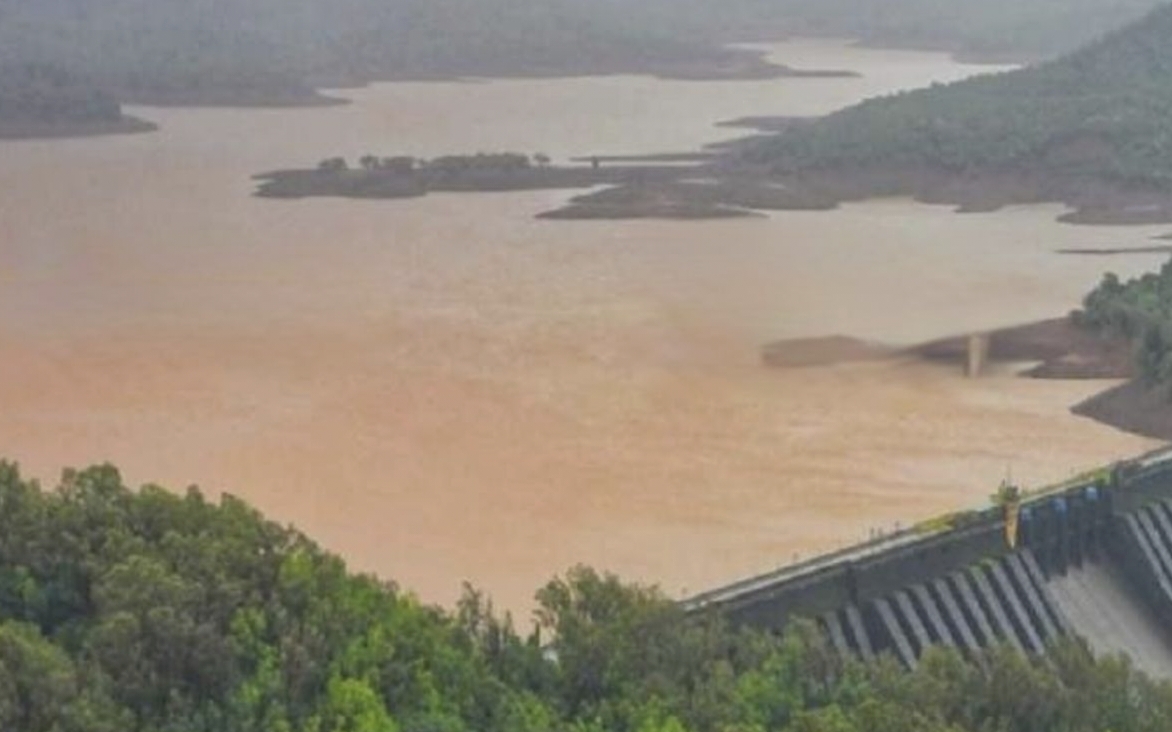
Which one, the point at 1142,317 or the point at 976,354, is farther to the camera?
the point at 976,354

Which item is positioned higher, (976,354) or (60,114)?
(60,114)

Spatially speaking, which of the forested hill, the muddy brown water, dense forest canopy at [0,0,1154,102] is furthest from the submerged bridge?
dense forest canopy at [0,0,1154,102]

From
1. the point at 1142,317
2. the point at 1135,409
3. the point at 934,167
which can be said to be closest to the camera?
the point at 1135,409

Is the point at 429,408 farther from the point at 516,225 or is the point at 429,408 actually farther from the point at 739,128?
the point at 739,128

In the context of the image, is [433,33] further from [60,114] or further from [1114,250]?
[1114,250]

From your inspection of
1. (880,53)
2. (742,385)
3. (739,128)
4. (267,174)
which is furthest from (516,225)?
(880,53)

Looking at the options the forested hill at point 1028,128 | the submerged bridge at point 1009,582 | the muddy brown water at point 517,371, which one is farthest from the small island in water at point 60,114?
the submerged bridge at point 1009,582

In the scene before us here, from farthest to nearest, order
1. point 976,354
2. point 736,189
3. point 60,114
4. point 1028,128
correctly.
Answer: point 60,114, point 1028,128, point 736,189, point 976,354

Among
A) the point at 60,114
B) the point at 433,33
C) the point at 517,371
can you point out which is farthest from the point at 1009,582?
the point at 433,33
